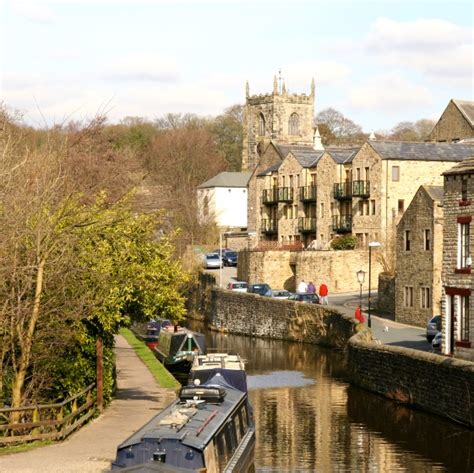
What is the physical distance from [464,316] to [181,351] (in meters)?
13.7

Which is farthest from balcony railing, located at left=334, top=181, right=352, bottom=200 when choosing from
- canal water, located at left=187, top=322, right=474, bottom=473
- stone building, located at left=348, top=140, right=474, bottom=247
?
canal water, located at left=187, top=322, right=474, bottom=473

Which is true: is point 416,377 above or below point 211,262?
below

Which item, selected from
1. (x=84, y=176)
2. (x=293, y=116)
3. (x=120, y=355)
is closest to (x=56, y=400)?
(x=120, y=355)

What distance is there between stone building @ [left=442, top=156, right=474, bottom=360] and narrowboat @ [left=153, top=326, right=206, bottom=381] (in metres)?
11.9

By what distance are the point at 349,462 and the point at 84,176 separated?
114 ft

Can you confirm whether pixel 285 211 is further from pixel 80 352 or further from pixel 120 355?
pixel 80 352

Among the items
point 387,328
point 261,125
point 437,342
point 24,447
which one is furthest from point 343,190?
point 261,125

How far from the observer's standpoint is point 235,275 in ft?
285

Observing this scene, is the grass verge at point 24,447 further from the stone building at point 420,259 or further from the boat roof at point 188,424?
the stone building at point 420,259

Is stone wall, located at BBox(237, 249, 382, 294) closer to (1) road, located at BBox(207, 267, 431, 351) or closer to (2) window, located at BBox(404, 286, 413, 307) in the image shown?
(1) road, located at BBox(207, 267, 431, 351)

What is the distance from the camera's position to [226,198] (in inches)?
4707

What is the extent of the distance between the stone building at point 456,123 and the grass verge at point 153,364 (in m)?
36.9

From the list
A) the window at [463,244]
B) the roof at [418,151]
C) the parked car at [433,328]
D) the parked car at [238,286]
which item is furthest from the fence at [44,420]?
the roof at [418,151]

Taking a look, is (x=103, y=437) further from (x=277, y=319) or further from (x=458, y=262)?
(x=277, y=319)
